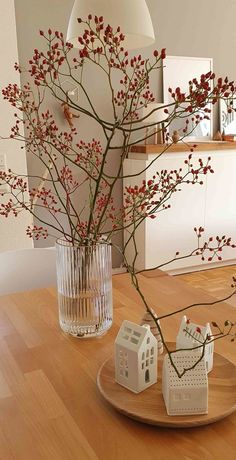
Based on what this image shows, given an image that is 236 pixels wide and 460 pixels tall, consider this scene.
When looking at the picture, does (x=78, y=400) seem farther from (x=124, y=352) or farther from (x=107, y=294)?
(x=107, y=294)

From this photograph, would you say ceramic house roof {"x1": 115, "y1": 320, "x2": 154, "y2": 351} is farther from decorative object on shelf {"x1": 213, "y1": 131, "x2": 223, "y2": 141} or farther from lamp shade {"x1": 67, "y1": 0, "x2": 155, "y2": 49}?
decorative object on shelf {"x1": 213, "y1": 131, "x2": 223, "y2": 141}

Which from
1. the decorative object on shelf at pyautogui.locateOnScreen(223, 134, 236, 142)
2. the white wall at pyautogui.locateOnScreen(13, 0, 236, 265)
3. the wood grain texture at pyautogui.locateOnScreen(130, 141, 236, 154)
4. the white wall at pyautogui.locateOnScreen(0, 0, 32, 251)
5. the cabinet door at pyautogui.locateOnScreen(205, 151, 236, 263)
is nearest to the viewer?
the white wall at pyautogui.locateOnScreen(0, 0, 32, 251)

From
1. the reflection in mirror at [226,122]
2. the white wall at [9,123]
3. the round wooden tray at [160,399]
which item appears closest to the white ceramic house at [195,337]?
the round wooden tray at [160,399]

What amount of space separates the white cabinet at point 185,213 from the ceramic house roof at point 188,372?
253cm

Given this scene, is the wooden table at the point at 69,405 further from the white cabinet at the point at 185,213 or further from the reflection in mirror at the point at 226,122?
the reflection in mirror at the point at 226,122

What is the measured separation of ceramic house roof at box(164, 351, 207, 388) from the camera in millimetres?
690

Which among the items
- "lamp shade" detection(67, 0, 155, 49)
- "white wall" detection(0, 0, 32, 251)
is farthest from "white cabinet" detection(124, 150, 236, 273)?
"lamp shade" detection(67, 0, 155, 49)

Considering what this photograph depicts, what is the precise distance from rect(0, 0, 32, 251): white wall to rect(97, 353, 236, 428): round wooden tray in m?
1.65

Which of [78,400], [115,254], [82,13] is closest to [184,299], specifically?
[78,400]

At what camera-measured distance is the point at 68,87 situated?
319cm

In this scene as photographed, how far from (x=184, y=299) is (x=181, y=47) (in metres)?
2.96

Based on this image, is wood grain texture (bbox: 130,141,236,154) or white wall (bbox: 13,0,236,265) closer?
white wall (bbox: 13,0,236,265)

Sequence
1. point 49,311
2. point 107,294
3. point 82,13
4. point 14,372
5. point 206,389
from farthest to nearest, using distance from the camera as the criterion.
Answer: point 82,13, point 49,311, point 107,294, point 14,372, point 206,389

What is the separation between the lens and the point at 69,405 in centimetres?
77
